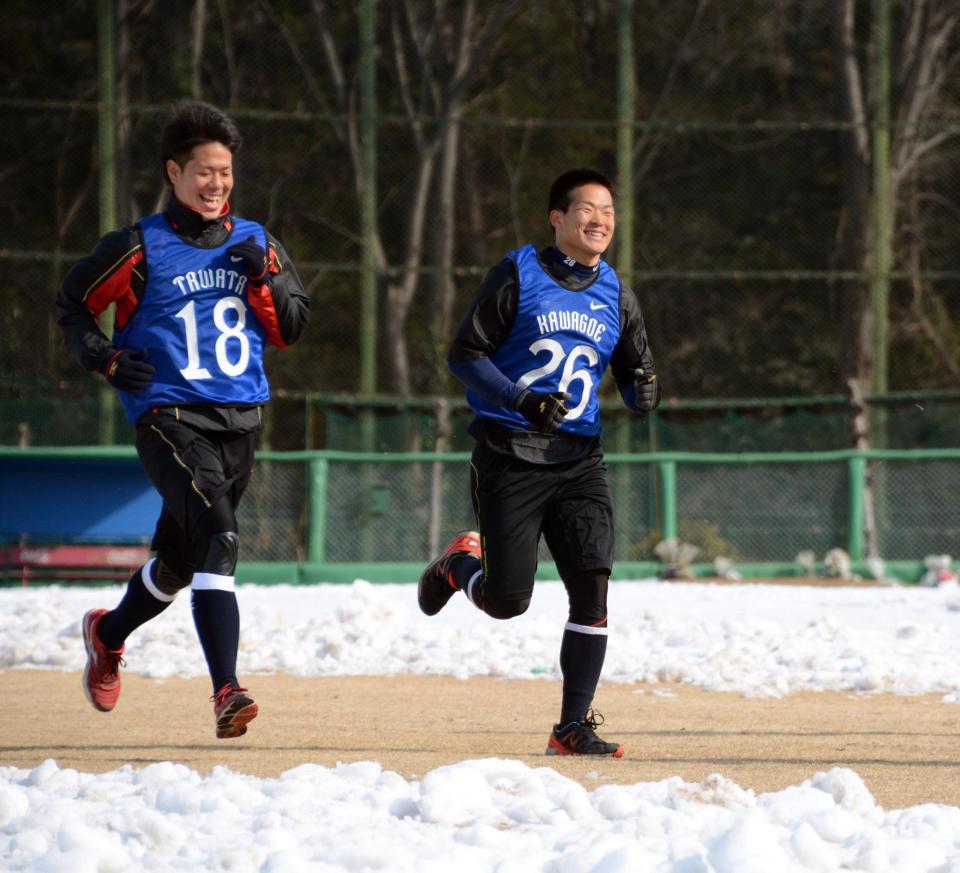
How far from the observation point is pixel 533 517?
5617 millimetres

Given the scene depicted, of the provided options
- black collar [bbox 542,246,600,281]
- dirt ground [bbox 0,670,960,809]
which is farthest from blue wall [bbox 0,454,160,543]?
black collar [bbox 542,246,600,281]

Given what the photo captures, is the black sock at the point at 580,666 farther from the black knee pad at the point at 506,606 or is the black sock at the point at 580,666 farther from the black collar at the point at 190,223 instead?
the black collar at the point at 190,223

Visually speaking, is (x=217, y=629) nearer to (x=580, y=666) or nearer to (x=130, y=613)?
(x=130, y=613)

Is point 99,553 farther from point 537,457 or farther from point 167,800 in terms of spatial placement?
point 167,800

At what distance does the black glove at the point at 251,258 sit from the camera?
548 cm

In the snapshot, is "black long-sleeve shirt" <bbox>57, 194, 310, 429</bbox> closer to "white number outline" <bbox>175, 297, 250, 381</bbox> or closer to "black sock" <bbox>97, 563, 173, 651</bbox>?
"white number outline" <bbox>175, 297, 250, 381</bbox>

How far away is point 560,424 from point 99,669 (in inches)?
71.3

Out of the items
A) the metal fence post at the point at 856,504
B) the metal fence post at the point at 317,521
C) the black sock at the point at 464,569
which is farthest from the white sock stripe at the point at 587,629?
the metal fence post at the point at 856,504

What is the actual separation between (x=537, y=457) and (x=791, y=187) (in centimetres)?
1327

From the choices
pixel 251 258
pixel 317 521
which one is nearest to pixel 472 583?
pixel 251 258

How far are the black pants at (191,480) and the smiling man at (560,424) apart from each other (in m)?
0.78

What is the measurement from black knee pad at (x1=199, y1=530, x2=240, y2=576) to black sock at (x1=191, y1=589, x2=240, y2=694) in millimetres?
71

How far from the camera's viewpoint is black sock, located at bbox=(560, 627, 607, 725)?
556cm

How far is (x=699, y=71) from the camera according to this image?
19.5 metres
